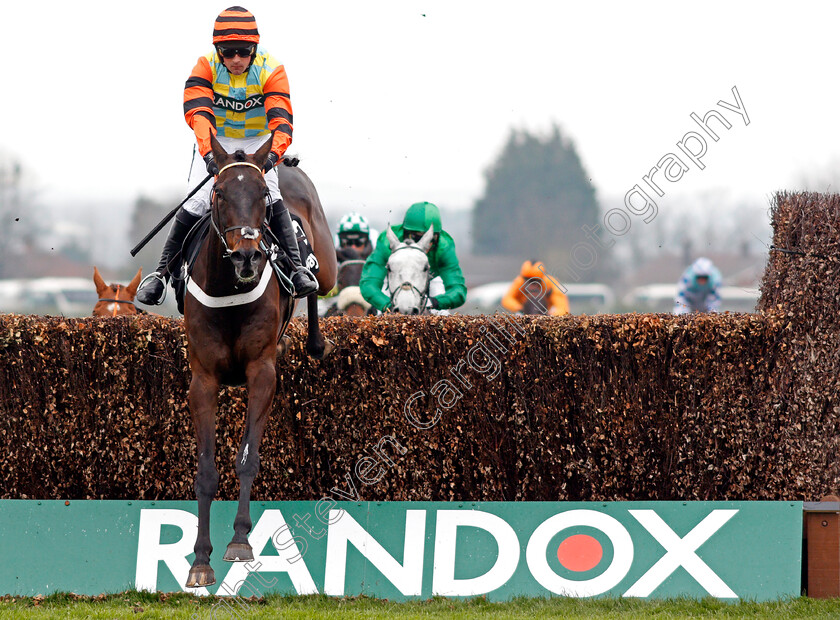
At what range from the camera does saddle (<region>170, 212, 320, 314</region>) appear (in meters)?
5.30

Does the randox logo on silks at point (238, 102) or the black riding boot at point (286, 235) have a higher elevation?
the randox logo on silks at point (238, 102)

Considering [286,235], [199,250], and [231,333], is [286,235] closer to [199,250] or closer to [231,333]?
[199,250]

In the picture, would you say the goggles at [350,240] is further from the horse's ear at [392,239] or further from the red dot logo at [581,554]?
the red dot logo at [581,554]

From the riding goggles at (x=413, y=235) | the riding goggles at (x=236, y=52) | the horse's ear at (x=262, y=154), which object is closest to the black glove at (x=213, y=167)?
the horse's ear at (x=262, y=154)

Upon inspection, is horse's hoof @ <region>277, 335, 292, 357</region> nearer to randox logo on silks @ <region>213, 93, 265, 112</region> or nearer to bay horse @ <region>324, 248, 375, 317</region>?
randox logo on silks @ <region>213, 93, 265, 112</region>

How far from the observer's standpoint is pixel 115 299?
29.3 feet

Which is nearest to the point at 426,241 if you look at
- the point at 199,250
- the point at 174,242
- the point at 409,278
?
the point at 409,278

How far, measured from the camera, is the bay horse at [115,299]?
8.68m

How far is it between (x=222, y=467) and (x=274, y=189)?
1.90m

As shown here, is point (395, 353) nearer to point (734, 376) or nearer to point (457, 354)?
point (457, 354)

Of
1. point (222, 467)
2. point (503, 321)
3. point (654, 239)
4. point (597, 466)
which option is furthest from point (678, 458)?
point (654, 239)

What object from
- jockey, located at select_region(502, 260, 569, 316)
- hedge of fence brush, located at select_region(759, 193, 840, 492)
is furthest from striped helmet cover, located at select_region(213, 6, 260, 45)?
jockey, located at select_region(502, 260, 569, 316)

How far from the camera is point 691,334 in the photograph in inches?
237

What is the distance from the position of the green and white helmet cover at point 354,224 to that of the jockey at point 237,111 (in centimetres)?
468
